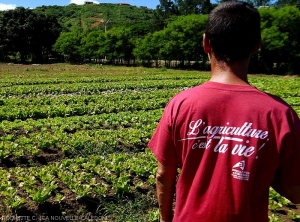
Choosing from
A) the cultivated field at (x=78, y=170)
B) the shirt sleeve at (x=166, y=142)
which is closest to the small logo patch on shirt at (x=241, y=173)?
the shirt sleeve at (x=166, y=142)

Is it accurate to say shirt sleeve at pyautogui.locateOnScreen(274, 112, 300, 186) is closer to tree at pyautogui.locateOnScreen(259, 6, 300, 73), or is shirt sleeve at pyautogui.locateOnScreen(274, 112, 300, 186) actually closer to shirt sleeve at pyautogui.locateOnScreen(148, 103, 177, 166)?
shirt sleeve at pyautogui.locateOnScreen(148, 103, 177, 166)

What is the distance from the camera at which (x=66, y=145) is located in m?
9.92

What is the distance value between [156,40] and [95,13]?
8799 centimetres

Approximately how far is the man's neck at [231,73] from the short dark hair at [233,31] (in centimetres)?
3

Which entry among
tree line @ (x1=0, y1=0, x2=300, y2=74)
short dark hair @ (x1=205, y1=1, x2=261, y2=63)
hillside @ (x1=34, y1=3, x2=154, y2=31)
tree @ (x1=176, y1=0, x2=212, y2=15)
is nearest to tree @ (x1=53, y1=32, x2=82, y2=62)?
tree line @ (x1=0, y1=0, x2=300, y2=74)

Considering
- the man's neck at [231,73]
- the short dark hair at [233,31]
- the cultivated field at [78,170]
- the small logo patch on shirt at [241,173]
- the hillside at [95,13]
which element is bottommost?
the cultivated field at [78,170]

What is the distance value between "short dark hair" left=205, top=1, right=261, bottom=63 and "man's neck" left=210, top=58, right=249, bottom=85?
0.03 metres

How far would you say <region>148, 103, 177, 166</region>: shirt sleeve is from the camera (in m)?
2.20

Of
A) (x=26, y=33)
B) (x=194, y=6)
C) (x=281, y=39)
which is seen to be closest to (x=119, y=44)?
(x=26, y=33)

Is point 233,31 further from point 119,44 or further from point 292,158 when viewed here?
point 119,44

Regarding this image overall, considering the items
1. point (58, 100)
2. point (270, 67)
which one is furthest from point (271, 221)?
point (270, 67)

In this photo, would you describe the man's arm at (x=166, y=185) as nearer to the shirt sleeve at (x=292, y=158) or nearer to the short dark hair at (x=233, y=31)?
the shirt sleeve at (x=292, y=158)

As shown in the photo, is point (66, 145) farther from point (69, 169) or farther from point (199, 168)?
point (199, 168)

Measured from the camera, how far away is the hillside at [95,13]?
130 m
